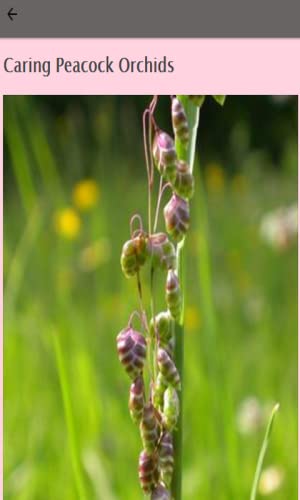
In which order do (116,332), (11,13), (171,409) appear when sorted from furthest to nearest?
(116,332) < (11,13) < (171,409)

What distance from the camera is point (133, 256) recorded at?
1.49ft

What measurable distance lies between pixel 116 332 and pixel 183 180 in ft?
5.47

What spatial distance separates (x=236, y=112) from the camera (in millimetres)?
4434

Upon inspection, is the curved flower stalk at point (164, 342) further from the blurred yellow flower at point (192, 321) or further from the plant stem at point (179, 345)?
the blurred yellow flower at point (192, 321)

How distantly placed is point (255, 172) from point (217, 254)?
0.52 metres

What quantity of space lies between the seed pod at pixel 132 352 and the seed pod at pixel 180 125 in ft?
0.34

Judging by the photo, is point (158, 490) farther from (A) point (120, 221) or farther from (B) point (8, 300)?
(A) point (120, 221)

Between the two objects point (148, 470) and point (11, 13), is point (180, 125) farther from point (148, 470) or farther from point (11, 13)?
point (11, 13)

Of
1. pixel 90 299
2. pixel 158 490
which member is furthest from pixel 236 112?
pixel 158 490

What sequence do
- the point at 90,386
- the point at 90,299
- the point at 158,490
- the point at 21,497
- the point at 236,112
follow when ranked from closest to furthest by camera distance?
the point at 158,490 < the point at 21,497 < the point at 90,386 < the point at 90,299 < the point at 236,112

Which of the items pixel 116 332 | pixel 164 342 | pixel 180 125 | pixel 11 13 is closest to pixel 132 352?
pixel 164 342

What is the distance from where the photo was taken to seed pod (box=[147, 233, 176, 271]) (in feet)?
1.47

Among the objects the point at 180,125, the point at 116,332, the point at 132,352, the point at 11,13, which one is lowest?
the point at 116,332

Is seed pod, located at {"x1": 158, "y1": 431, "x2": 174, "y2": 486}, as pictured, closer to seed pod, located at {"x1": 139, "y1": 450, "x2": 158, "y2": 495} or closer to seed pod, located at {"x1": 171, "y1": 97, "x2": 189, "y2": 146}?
seed pod, located at {"x1": 139, "y1": 450, "x2": 158, "y2": 495}
